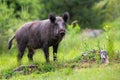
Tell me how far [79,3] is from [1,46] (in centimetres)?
2127

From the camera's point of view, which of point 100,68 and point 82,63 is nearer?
point 100,68

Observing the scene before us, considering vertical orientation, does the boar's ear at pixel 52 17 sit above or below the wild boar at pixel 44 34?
above

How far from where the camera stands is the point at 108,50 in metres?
13.5

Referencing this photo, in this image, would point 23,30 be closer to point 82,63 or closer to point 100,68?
point 82,63

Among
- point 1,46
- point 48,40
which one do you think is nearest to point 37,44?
point 48,40

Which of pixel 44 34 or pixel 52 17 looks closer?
pixel 52 17

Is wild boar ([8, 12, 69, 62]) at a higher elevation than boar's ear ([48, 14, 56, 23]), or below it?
below

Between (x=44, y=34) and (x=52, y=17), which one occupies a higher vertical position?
(x=52, y=17)

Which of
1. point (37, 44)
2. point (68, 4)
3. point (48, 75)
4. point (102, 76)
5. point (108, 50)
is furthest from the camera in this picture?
point (68, 4)

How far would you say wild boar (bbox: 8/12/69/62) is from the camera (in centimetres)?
1423

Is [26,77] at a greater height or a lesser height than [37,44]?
lesser

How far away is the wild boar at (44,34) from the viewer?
14234 millimetres

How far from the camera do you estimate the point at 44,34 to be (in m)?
14.6

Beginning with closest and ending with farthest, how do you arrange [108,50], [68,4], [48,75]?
[48,75] < [108,50] < [68,4]
